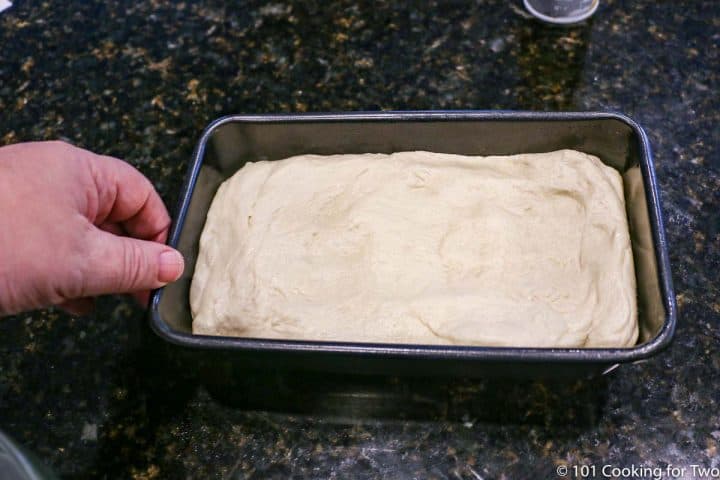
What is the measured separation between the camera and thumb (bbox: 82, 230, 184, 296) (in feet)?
2.70

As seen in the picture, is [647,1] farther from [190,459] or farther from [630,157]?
[190,459]

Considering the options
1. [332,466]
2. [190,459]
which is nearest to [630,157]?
[332,466]

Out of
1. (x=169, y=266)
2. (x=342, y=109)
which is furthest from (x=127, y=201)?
(x=342, y=109)

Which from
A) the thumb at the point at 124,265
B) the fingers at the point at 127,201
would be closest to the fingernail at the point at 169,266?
the thumb at the point at 124,265

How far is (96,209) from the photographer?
3.10 ft

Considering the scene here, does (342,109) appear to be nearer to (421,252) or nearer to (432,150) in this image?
(432,150)

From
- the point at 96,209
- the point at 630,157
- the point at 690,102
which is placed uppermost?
the point at 96,209

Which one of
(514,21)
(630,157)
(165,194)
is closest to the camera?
(630,157)

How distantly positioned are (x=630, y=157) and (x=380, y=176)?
444mm

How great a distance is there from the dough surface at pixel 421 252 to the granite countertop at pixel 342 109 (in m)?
0.14

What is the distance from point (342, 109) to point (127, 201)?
0.61 meters

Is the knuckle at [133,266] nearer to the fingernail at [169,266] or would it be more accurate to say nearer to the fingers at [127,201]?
the fingernail at [169,266]

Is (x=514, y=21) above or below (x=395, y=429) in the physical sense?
above

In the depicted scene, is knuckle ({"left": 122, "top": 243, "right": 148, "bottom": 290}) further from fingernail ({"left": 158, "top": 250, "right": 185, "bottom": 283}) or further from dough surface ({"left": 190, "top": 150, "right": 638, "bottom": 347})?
dough surface ({"left": 190, "top": 150, "right": 638, "bottom": 347})
